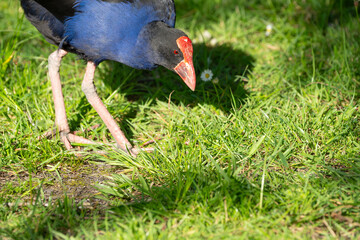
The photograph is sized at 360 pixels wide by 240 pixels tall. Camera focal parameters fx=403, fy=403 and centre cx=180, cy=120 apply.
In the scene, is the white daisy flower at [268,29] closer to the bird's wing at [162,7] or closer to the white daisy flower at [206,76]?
the white daisy flower at [206,76]

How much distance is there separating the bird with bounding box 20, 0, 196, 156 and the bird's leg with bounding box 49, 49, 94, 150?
27 cm

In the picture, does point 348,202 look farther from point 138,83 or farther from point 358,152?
point 138,83

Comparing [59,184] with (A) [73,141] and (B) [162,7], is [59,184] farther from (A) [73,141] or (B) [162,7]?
(B) [162,7]

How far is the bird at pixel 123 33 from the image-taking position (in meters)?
2.89

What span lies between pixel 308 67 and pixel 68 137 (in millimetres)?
2396

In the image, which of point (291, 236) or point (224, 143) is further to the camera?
point (224, 143)

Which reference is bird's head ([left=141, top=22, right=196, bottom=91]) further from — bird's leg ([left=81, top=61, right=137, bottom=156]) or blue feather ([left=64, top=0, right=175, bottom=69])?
bird's leg ([left=81, top=61, right=137, bottom=156])

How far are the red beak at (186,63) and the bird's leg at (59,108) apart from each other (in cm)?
93

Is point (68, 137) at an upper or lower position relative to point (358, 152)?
lower

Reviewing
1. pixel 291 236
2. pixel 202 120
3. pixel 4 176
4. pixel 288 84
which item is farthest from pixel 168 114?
pixel 291 236

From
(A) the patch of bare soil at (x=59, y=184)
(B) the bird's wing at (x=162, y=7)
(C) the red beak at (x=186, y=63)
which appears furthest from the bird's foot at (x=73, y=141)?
(B) the bird's wing at (x=162, y=7)

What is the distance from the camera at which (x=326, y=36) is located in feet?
14.5

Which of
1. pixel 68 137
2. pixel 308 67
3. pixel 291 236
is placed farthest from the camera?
pixel 308 67

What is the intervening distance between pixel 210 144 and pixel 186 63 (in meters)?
0.62
